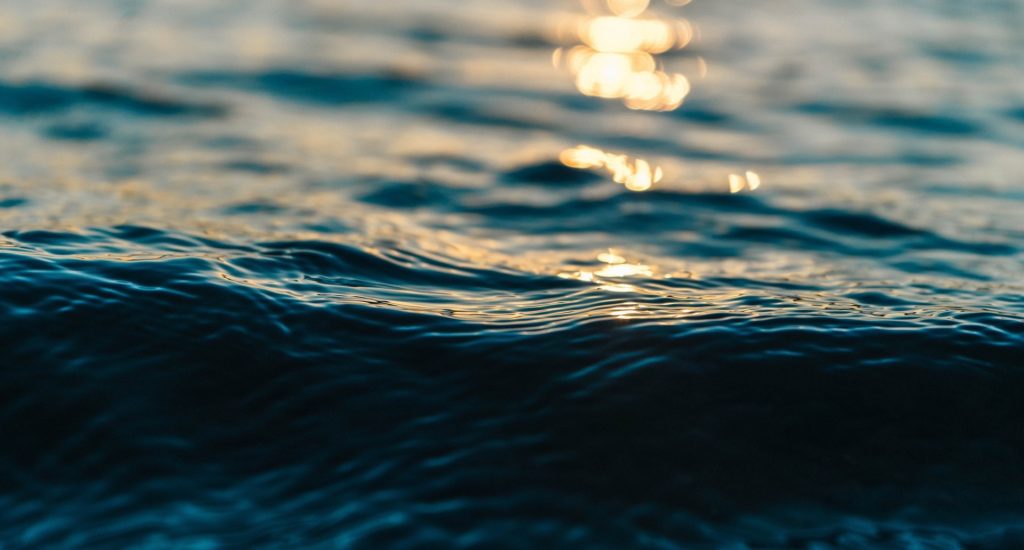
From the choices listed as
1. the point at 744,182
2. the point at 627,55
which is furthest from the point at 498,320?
the point at 627,55

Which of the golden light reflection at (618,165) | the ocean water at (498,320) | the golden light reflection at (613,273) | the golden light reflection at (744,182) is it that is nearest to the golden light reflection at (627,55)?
the ocean water at (498,320)

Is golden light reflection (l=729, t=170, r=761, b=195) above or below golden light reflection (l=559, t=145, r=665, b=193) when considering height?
below

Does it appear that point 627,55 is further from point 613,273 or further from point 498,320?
point 498,320

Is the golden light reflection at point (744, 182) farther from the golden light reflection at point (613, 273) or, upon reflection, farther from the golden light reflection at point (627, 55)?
the golden light reflection at point (627, 55)

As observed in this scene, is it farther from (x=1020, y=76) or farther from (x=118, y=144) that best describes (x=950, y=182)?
(x=118, y=144)

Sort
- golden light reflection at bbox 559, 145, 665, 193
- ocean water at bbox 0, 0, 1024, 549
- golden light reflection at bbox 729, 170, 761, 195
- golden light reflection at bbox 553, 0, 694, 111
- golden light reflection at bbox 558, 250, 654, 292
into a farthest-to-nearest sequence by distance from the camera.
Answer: golden light reflection at bbox 553, 0, 694, 111 → golden light reflection at bbox 559, 145, 665, 193 → golden light reflection at bbox 729, 170, 761, 195 → golden light reflection at bbox 558, 250, 654, 292 → ocean water at bbox 0, 0, 1024, 549

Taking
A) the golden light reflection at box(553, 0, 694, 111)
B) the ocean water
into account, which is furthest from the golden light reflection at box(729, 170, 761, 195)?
the golden light reflection at box(553, 0, 694, 111)

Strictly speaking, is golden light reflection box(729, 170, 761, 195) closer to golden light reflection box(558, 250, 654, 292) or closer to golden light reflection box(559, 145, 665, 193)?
golden light reflection box(559, 145, 665, 193)
